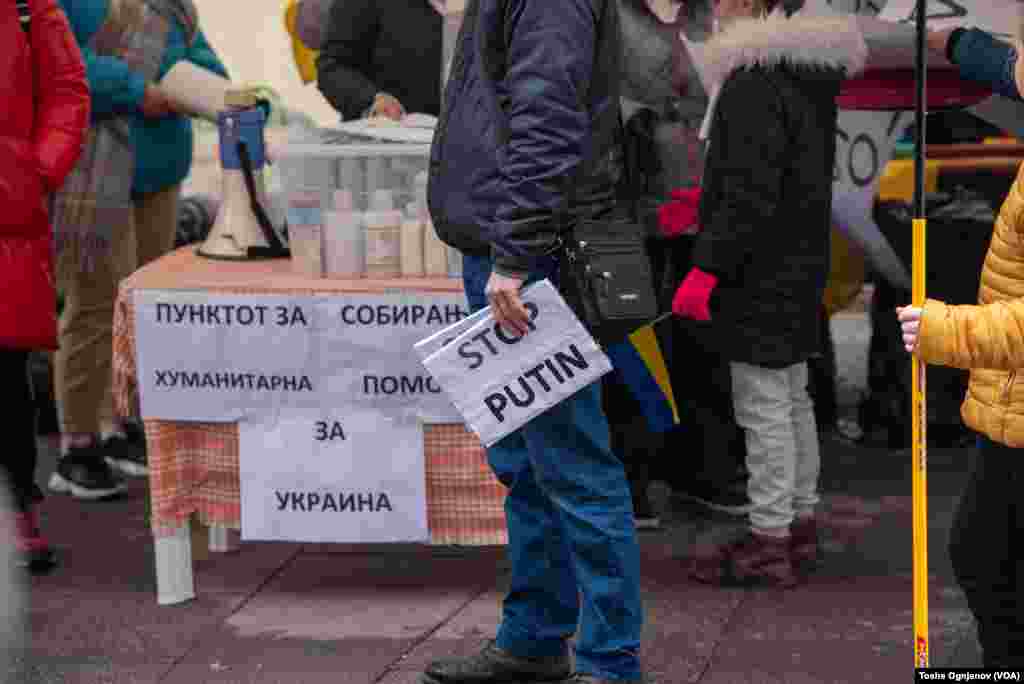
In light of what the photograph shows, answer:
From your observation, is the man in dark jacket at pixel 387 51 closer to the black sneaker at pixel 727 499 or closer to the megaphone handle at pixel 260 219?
the megaphone handle at pixel 260 219

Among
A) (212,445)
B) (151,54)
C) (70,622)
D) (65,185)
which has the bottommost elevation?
(70,622)

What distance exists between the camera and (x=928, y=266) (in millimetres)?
6957

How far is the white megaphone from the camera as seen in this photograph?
5586 mm

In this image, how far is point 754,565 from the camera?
18.0ft

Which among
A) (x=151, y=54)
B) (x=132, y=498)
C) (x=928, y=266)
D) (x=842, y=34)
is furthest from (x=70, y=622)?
(x=928, y=266)

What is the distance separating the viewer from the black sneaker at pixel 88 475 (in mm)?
6602

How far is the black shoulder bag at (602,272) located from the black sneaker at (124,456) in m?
3.13

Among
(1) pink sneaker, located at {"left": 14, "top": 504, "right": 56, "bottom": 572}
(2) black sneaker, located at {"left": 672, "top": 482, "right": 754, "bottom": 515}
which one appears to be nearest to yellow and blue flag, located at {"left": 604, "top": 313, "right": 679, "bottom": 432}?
(2) black sneaker, located at {"left": 672, "top": 482, "right": 754, "bottom": 515}

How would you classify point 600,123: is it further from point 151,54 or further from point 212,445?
point 151,54

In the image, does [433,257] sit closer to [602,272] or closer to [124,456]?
[602,272]

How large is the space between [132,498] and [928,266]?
2968 mm

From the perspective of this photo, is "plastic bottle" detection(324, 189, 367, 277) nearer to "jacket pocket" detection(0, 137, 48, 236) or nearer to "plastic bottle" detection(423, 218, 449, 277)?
"plastic bottle" detection(423, 218, 449, 277)

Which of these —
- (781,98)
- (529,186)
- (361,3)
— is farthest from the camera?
(361,3)

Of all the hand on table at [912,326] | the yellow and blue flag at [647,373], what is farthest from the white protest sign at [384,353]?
the hand on table at [912,326]
